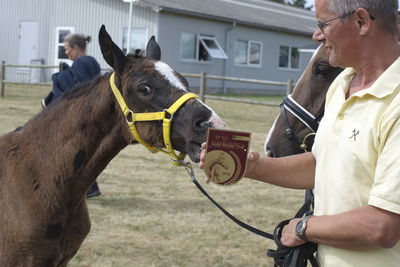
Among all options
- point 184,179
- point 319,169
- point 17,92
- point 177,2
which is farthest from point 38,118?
point 177,2

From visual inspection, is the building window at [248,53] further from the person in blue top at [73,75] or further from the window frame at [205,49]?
the person in blue top at [73,75]

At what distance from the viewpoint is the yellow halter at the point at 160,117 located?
291cm

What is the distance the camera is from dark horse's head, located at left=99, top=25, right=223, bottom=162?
111 inches

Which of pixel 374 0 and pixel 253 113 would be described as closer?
pixel 374 0

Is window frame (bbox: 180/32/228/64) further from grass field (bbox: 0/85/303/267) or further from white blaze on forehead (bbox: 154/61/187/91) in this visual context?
white blaze on forehead (bbox: 154/61/187/91)

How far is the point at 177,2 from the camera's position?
25.3 m

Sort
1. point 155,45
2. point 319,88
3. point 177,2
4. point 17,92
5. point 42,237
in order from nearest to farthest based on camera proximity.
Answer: point 42,237 → point 155,45 → point 319,88 → point 17,92 → point 177,2

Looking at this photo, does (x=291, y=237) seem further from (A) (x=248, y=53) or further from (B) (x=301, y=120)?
(A) (x=248, y=53)

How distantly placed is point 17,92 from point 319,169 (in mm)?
21192

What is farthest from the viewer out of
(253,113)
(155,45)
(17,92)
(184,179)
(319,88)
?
(17,92)

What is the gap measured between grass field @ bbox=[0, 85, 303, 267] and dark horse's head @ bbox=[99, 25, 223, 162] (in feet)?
7.95

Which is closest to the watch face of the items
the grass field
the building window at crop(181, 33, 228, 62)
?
the grass field

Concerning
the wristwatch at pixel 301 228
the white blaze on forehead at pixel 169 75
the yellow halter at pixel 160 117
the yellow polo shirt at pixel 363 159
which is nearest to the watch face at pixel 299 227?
the wristwatch at pixel 301 228

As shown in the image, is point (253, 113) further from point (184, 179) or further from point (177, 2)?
point (184, 179)
